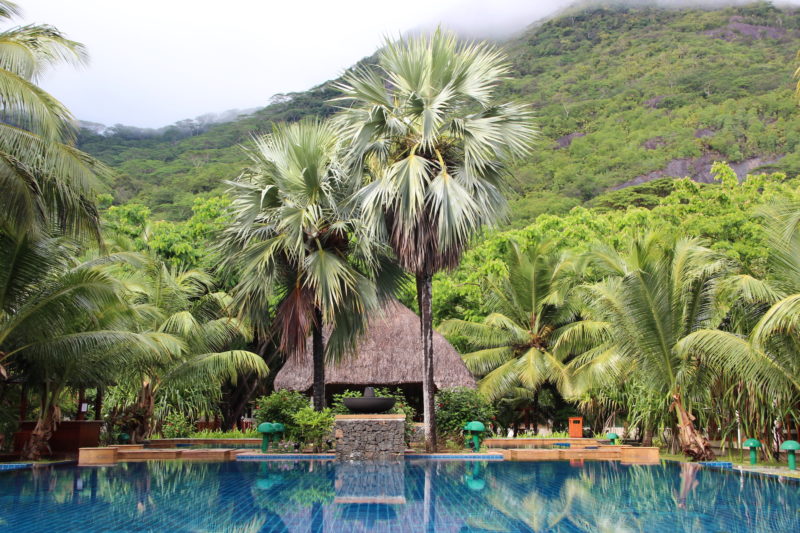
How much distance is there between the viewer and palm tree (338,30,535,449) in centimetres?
1334

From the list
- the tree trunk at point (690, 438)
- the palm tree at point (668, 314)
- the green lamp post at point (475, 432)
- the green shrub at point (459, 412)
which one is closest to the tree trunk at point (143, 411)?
the green shrub at point (459, 412)

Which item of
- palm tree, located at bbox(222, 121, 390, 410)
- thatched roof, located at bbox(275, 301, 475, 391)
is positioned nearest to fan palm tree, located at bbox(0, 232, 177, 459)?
palm tree, located at bbox(222, 121, 390, 410)

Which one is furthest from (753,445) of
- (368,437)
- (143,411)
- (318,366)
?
(143,411)

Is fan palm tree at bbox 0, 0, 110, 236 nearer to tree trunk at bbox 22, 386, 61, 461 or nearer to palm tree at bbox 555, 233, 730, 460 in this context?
tree trunk at bbox 22, 386, 61, 461

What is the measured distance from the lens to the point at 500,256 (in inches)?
954

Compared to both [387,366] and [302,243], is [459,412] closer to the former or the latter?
[302,243]

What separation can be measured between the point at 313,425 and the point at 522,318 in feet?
34.3

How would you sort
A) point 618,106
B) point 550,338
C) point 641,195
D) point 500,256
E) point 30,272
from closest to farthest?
point 30,272 → point 550,338 → point 500,256 → point 641,195 → point 618,106

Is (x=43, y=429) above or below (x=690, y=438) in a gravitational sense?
above

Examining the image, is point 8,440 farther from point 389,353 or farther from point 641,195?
point 641,195

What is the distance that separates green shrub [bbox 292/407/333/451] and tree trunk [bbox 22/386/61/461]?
14.2ft

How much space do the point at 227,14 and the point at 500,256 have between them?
2817 inches

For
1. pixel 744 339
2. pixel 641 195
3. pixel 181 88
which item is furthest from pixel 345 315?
pixel 181 88

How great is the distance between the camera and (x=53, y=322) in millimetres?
12359
